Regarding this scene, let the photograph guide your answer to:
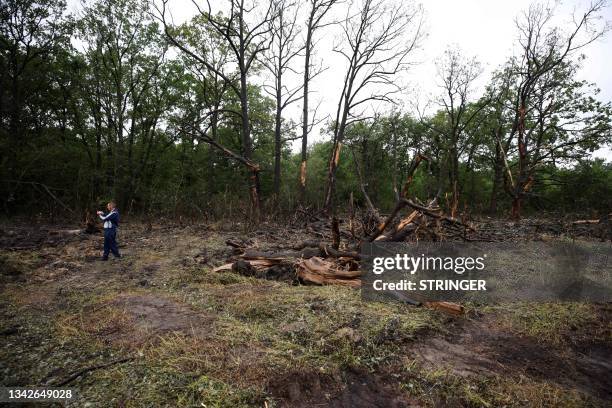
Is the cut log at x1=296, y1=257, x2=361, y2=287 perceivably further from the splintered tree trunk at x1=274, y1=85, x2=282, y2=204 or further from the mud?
the splintered tree trunk at x1=274, y1=85, x2=282, y2=204

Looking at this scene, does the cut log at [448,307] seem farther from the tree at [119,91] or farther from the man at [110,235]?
the tree at [119,91]

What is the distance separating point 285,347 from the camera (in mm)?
2941

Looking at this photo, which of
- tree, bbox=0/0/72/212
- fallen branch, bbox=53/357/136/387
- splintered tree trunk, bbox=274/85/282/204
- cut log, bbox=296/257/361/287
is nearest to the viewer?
fallen branch, bbox=53/357/136/387

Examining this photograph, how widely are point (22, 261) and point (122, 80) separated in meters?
18.1

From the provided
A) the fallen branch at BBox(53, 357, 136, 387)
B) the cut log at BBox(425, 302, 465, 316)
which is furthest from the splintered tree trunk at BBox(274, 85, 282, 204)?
the fallen branch at BBox(53, 357, 136, 387)

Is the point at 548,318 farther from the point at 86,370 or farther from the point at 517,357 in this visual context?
the point at 86,370

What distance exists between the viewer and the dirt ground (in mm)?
2350

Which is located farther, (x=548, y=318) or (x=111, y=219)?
(x=111, y=219)

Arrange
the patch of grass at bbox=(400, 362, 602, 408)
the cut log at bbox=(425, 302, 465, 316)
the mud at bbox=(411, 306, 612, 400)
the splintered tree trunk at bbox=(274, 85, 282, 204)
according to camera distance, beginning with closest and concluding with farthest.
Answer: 1. the patch of grass at bbox=(400, 362, 602, 408)
2. the mud at bbox=(411, 306, 612, 400)
3. the cut log at bbox=(425, 302, 465, 316)
4. the splintered tree trunk at bbox=(274, 85, 282, 204)

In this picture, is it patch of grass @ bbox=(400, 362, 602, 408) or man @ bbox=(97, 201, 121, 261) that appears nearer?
patch of grass @ bbox=(400, 362, 602, 408)

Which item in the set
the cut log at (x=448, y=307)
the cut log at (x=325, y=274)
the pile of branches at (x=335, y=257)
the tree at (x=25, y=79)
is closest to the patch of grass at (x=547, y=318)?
the cut log at (x=448, y=307)

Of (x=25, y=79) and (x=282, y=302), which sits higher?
(x=25, y=79)

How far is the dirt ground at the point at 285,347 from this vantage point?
7.71ft

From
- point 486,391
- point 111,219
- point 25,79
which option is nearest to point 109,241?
point 111,219
